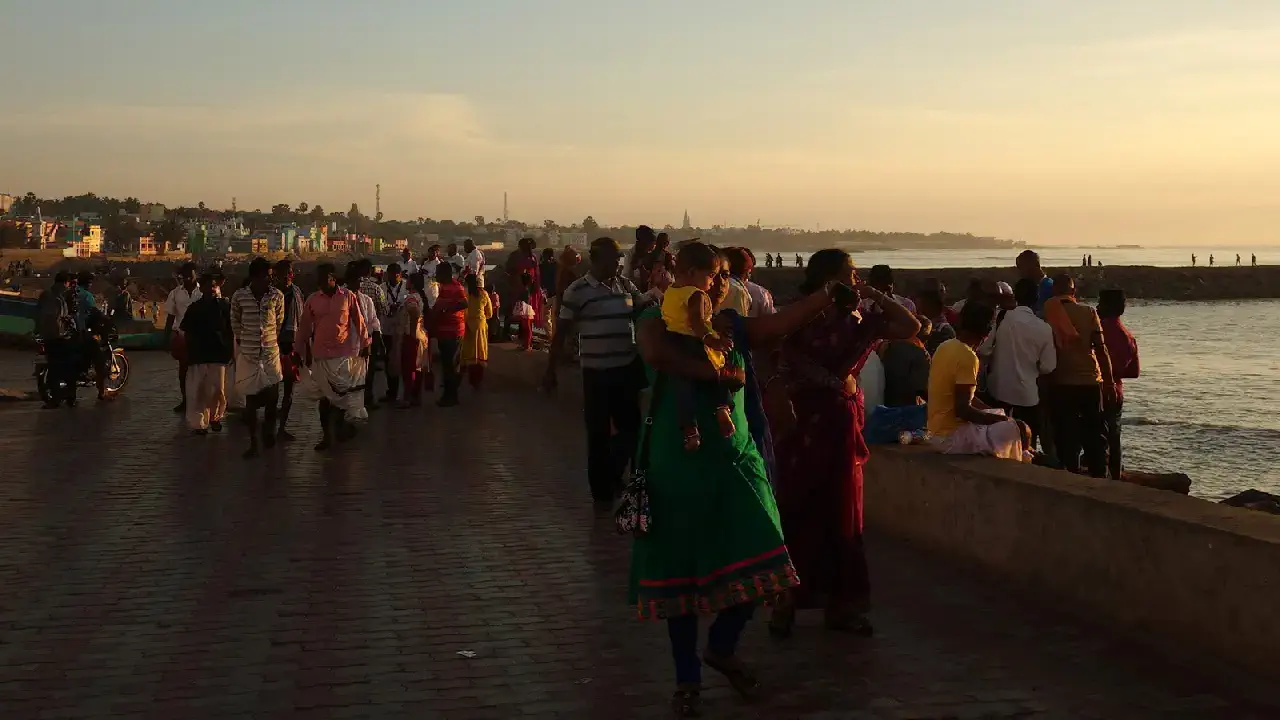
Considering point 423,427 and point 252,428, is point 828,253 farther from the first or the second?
point 423,427

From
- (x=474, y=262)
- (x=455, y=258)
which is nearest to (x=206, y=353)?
(x=455, y=258)

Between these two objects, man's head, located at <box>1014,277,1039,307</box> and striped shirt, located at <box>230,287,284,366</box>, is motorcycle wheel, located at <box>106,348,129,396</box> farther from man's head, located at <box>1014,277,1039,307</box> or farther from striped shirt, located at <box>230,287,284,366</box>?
man's head, located at <box>1014,277,1039,307</box>

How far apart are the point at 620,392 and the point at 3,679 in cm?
523

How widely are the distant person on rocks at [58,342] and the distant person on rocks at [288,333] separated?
538 centimetres

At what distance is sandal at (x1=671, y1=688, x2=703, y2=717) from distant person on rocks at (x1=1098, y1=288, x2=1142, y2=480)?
23.1ft

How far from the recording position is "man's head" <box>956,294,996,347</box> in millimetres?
8047

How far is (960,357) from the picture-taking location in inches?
316

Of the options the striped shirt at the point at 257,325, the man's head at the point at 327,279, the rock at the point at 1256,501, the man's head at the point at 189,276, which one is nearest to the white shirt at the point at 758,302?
the man's head at the point at 327,279

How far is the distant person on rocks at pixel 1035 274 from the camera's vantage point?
1124 cm

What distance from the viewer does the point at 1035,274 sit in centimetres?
1134

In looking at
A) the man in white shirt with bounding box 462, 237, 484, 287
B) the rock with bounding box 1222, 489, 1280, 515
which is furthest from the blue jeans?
the man in white shirt with bounding box 462, 237, 484, 287

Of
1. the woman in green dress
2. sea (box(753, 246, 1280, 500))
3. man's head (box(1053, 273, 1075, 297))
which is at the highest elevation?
man's head (box(1053, 273, 1075, 297))

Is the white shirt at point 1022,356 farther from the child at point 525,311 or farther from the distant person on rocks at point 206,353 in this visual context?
the child at point 525,311

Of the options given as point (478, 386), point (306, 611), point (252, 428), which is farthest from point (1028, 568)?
point (478, 386)
